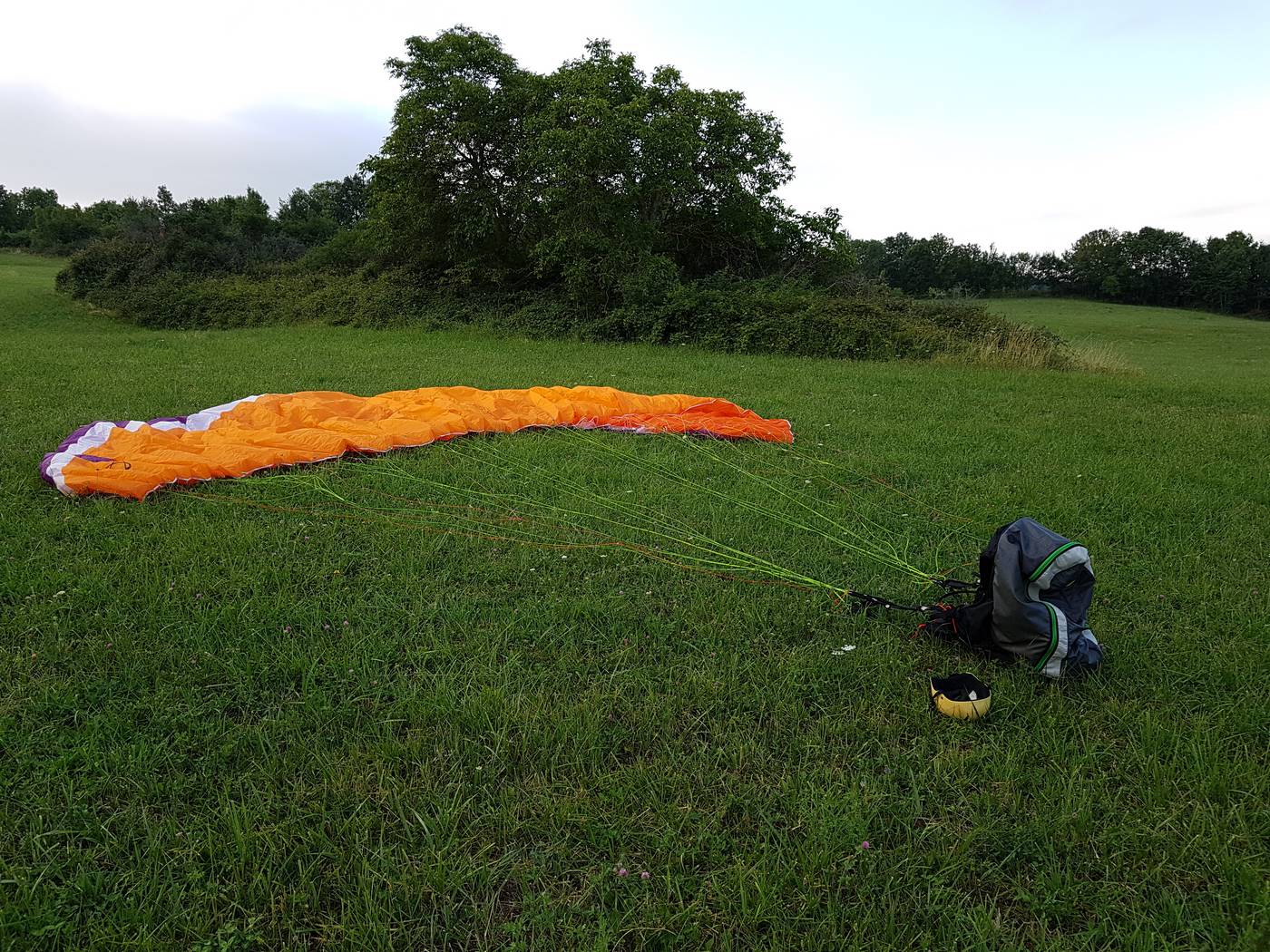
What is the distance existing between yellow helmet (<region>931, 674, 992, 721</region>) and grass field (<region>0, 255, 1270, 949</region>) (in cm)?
8

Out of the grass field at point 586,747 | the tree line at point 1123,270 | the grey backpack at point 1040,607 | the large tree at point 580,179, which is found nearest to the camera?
the grass field at point 586,747

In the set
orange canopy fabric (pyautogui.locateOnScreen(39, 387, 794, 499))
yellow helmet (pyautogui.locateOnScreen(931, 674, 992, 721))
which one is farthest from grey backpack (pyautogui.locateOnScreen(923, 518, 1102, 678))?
orange canopy fabric (pyautogui.locateOnScreen(39, 387, 794, 499))

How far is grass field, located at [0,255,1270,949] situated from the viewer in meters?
1.63

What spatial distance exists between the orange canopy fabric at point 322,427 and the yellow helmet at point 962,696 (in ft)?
12.1

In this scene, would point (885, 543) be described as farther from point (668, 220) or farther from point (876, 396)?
point (668, 220)

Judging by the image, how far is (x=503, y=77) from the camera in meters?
16.1

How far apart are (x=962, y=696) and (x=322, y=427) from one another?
491cm

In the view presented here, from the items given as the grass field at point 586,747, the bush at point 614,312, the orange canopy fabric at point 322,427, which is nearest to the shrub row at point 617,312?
the bush at point 614,312

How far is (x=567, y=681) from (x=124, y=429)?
4.38 meters

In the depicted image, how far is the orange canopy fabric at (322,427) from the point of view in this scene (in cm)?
432

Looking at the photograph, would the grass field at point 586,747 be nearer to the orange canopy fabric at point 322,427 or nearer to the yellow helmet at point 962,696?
the yellow helmet at point 962,696

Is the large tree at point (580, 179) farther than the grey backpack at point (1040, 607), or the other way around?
the large tree at point (580, 179)

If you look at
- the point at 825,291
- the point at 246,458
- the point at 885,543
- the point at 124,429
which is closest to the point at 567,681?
the point at 885,543

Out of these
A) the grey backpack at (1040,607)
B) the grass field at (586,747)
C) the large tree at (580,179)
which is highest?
the large tree at (580,179)
